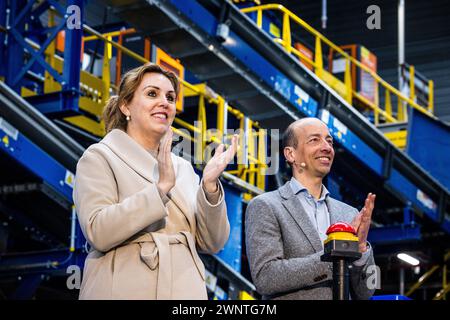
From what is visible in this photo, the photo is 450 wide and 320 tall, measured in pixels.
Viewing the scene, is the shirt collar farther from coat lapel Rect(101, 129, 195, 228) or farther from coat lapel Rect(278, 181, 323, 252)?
coat lapel Rect(101, 129, 195, 228)

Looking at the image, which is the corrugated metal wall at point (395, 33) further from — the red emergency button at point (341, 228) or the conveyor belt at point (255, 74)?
the red emergency button at point (341, 228)

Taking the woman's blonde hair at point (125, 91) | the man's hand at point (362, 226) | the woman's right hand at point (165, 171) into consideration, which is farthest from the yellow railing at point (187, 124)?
the woman's right hand at point (165, 171)

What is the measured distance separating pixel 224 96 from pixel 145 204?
242 inches

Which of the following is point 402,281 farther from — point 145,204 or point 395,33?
point 145,204

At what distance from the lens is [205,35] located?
27.7ft

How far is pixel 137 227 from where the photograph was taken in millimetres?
3072

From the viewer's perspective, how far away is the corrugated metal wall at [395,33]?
19.0 meters

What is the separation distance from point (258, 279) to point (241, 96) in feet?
18.1

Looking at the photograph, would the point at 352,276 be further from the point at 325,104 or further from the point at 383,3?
the point at 383,3

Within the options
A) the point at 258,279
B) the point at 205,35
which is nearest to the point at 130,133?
the point at 258,279

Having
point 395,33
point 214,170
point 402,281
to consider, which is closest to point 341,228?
point 214,170

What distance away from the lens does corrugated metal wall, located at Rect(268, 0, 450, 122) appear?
18953 mm

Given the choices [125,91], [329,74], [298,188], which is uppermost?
[329,74]

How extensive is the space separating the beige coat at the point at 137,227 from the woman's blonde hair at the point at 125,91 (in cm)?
12
